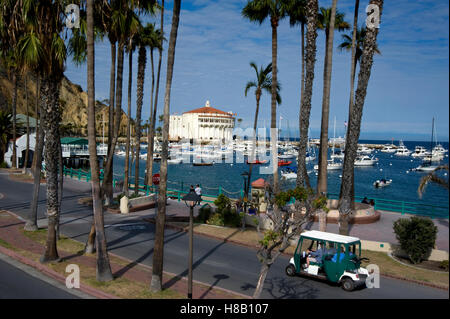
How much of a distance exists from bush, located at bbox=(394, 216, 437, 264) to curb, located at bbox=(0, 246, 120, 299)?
1133cm

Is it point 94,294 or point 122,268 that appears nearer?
point 94,294

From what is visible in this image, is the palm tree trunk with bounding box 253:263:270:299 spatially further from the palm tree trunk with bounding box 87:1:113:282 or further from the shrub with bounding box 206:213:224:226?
the shrub with bounding box 206:213:224:226

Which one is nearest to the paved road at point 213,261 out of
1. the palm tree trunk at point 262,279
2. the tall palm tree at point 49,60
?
the palm tree trunk at point 262,279

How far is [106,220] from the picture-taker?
933 inches

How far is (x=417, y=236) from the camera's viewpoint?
15336mm

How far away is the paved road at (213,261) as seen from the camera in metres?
12.7

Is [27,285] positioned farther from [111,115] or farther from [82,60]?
[111,115]

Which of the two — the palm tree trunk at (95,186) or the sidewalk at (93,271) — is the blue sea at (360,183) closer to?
the sidewalk at (93,271)

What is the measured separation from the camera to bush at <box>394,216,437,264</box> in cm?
1530

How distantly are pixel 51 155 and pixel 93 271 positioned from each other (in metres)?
4.92

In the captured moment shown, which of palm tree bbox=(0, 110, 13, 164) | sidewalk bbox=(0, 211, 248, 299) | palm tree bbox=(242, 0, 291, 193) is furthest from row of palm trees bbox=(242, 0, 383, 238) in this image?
palm tree bbox=(0, 110, 13, 164)
